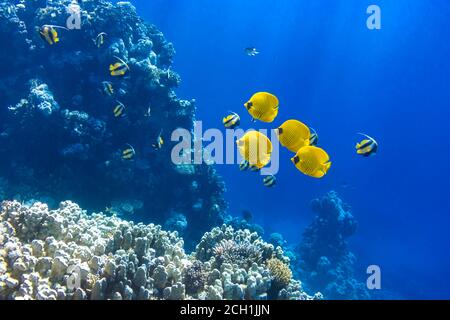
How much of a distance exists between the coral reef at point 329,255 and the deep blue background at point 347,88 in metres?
19.0

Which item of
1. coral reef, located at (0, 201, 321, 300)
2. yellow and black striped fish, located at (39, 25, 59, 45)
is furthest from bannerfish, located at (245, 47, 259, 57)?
coral reef, located at (0, 201, 321, 300)

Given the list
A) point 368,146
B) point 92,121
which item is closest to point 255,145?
point 368,146

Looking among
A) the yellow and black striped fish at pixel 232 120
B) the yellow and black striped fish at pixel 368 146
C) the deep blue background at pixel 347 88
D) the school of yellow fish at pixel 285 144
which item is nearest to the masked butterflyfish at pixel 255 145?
the school of yellow fish at pixel 285 144

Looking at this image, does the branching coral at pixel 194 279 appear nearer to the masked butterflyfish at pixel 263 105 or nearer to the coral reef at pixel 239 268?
the coral reef at pixel 239 268

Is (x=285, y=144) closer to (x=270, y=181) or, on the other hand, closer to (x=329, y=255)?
(x=270, y=181)

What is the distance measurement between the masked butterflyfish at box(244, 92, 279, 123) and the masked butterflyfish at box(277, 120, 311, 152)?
0.46 m

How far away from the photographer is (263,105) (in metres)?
5.10

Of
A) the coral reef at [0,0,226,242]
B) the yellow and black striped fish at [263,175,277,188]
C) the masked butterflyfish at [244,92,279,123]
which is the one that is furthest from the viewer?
the coral reef at [0,0,226,242]

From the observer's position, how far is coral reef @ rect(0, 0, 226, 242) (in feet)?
33.6

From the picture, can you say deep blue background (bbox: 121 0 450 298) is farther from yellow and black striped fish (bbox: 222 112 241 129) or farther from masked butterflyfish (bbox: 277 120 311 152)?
masked butterflyfish (bbox: 277 120 311 152)

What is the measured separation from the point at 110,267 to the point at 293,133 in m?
2.80

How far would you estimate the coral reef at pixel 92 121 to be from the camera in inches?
403
